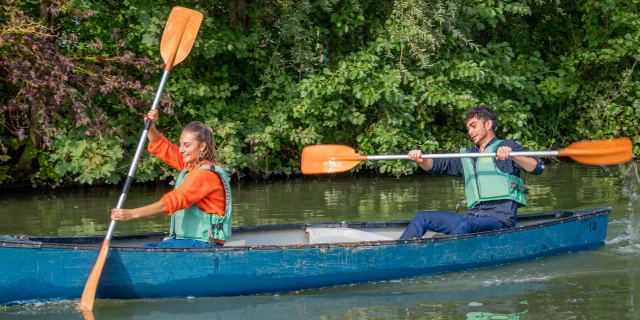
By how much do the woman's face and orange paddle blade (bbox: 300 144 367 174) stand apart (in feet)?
5.58

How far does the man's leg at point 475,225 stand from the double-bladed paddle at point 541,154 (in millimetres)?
442

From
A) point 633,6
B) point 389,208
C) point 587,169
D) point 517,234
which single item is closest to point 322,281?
point 517,234

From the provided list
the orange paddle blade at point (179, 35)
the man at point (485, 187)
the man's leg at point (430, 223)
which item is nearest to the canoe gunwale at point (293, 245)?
the man at point (485, 187)

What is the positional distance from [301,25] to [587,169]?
14.7 feet

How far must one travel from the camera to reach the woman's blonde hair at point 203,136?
5645 mm

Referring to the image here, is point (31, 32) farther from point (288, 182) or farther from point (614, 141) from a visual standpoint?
point (614, 141)

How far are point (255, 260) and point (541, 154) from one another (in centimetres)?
225

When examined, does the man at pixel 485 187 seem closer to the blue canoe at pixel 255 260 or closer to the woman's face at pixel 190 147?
the blue canoe at pixel 255 260

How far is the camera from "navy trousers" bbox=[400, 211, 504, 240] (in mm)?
6598

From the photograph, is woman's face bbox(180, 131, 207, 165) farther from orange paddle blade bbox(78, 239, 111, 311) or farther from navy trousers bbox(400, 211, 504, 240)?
navy trousers bbox(400, 211, 504, 240)

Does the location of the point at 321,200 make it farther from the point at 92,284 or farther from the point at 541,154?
the point at 92,284

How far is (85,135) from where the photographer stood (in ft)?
36.2

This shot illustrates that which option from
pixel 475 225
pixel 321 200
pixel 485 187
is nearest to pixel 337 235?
pixel 475 225

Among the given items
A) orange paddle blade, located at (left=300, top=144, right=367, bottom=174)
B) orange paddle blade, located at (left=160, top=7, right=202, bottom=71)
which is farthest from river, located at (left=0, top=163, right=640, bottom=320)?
orange paddle blade, located at (left=160, top=7, right=202, bottom=71)
